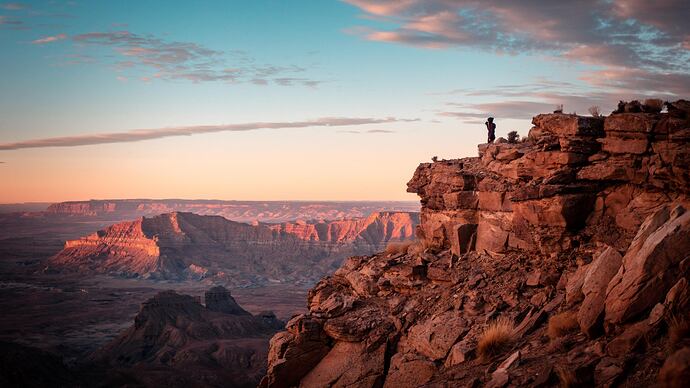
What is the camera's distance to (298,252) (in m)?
163

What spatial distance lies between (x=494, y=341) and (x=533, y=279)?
108 inches

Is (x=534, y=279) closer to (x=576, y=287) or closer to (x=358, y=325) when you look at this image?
(x=576, y=287)

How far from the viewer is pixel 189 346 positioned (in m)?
71.5

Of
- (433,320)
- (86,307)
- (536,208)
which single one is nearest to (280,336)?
(433,320)

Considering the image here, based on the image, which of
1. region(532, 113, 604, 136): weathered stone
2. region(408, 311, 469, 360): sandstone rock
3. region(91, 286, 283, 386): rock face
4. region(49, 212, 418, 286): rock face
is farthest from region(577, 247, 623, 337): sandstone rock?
region(49, 212, 418, 286): rock face

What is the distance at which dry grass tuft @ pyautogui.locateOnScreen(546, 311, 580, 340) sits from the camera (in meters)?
13.0

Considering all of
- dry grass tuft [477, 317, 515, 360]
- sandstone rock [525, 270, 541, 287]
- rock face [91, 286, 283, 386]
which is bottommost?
rock face [91, 286, 283, 386]

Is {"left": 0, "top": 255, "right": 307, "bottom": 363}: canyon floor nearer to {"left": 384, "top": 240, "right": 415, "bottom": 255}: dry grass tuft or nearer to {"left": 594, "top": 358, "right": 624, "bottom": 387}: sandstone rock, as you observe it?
{"left": 384, "top": 240, "right": 415, "bottom": 255}: dry grass tuft

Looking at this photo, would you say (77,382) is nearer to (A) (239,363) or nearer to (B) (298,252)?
(A) (239,363)

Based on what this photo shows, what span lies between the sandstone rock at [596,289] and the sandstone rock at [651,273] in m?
0.36

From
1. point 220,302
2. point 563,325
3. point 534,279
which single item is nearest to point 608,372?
point 563,325

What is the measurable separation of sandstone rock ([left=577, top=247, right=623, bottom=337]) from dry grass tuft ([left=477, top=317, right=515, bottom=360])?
75.9 inches

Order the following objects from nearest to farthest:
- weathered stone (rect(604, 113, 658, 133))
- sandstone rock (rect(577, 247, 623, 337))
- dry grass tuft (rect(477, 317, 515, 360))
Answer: sandstone rock (rect(577, 247, 623, 337)) < dry grass tuft (rect(477, 317, 515, 360)) < weathered stone (rect(604, 113, 658, 133))

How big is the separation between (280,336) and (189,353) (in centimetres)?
5082
